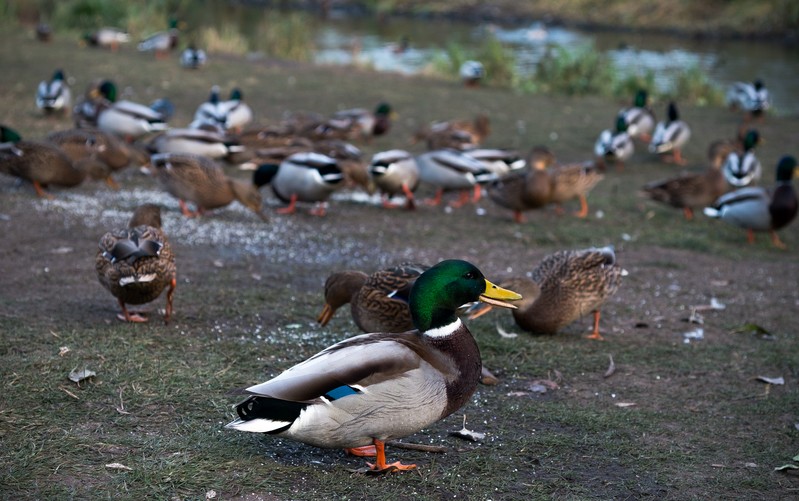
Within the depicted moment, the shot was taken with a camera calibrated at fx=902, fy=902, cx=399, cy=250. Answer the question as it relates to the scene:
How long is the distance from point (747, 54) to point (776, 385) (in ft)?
86.0

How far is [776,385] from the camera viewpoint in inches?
200

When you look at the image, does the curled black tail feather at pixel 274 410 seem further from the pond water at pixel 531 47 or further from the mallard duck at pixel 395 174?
the pond water at pixel 531 47

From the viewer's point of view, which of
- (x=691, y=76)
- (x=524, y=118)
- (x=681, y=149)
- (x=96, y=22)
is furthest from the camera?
(x=96, y=22)

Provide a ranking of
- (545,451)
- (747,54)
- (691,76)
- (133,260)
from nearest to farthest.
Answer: (545,451), (133,260), (691,76), (747,54)

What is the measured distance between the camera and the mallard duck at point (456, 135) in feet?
35.9

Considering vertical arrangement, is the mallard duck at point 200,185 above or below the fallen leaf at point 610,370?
above

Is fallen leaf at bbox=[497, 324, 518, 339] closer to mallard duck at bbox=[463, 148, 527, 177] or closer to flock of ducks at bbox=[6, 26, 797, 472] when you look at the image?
flock of ducks at bbox=[6, 26, 797, 472]

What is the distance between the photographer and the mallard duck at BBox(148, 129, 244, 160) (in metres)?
9.54

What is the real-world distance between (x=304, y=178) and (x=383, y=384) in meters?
5.12

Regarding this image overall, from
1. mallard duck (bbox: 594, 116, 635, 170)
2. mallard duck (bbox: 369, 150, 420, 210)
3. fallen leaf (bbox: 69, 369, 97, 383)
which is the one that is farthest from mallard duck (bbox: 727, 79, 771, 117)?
fallen leaf (bbox: 69, 369, 97, 383)

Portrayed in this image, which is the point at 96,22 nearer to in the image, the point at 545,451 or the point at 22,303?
the point at 22,303

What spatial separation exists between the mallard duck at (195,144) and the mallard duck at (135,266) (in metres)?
4.44

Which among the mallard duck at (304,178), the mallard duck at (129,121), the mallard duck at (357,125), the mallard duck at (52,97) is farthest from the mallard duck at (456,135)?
the mallard duck at (52,97)

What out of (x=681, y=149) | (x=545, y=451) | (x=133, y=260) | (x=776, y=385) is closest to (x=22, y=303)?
(x=133, y=260)
